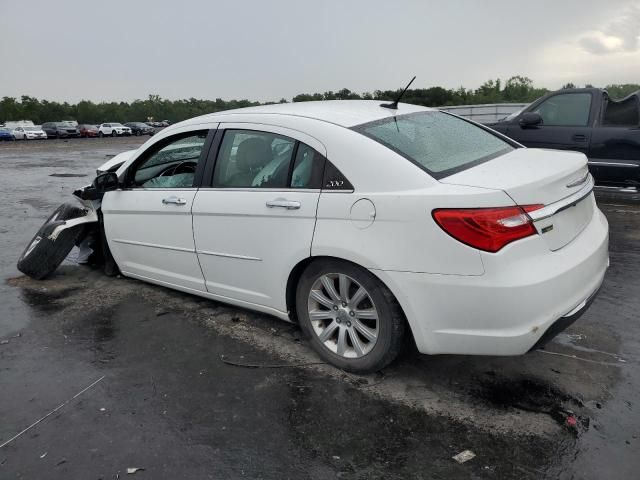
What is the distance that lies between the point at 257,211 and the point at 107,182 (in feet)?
6.23

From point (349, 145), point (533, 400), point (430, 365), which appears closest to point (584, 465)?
point (533, 400)

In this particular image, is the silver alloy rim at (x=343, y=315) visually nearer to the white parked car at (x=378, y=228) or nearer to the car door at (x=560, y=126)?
the white parked car at (x=378, y=228)

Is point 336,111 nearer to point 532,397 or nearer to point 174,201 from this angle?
point 174,201

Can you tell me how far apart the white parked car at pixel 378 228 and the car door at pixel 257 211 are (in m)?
0.01

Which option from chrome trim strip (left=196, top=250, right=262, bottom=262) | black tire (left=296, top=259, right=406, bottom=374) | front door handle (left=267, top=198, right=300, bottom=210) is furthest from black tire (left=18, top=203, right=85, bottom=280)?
black tire (left=296, top=259, right=406, bottom=374)

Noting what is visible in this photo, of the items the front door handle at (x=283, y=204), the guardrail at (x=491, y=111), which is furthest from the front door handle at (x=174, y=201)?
the guardrail at (x=491, y=111)

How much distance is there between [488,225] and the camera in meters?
2.70

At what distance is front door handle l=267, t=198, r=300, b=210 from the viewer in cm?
336

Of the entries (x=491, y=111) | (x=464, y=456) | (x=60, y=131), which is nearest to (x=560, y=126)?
(x=464, y=456)

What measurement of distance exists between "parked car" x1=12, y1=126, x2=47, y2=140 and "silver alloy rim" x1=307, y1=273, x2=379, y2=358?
51.8m

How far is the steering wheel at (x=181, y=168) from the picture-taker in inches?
174

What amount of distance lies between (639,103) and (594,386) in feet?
19.6

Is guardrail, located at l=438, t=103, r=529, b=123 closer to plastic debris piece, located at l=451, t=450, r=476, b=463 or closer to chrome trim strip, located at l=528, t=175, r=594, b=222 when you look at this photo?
chrome trim strip, located at l=528, t=175, r=594, b=222

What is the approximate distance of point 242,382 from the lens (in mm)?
3361
